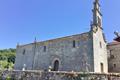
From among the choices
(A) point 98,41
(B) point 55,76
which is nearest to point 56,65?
(A) point 98,41

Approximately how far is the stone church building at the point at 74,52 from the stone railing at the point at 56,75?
37.1 feet

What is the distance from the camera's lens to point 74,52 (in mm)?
24094

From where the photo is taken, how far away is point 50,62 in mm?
26672

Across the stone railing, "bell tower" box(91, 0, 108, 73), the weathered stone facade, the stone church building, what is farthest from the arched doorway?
the stone railing

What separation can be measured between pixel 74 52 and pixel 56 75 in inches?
551

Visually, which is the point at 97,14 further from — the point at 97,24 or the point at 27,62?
the point at 27,62

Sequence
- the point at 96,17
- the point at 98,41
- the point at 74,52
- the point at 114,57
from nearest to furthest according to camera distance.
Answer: the point at 74,52
the point at 98,41
the point at 96,17
the point at 114,57

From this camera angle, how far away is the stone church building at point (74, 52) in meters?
22.9

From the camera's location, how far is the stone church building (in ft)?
75.0

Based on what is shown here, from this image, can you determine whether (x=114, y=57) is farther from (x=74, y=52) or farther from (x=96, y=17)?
(x=74, y=52)

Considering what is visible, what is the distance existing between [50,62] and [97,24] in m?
10.6

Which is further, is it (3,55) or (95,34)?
(3,55)

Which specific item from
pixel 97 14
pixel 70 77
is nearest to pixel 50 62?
pixel 97 14

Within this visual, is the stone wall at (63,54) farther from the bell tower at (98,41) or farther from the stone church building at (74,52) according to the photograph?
the bell tower at (98,41)
